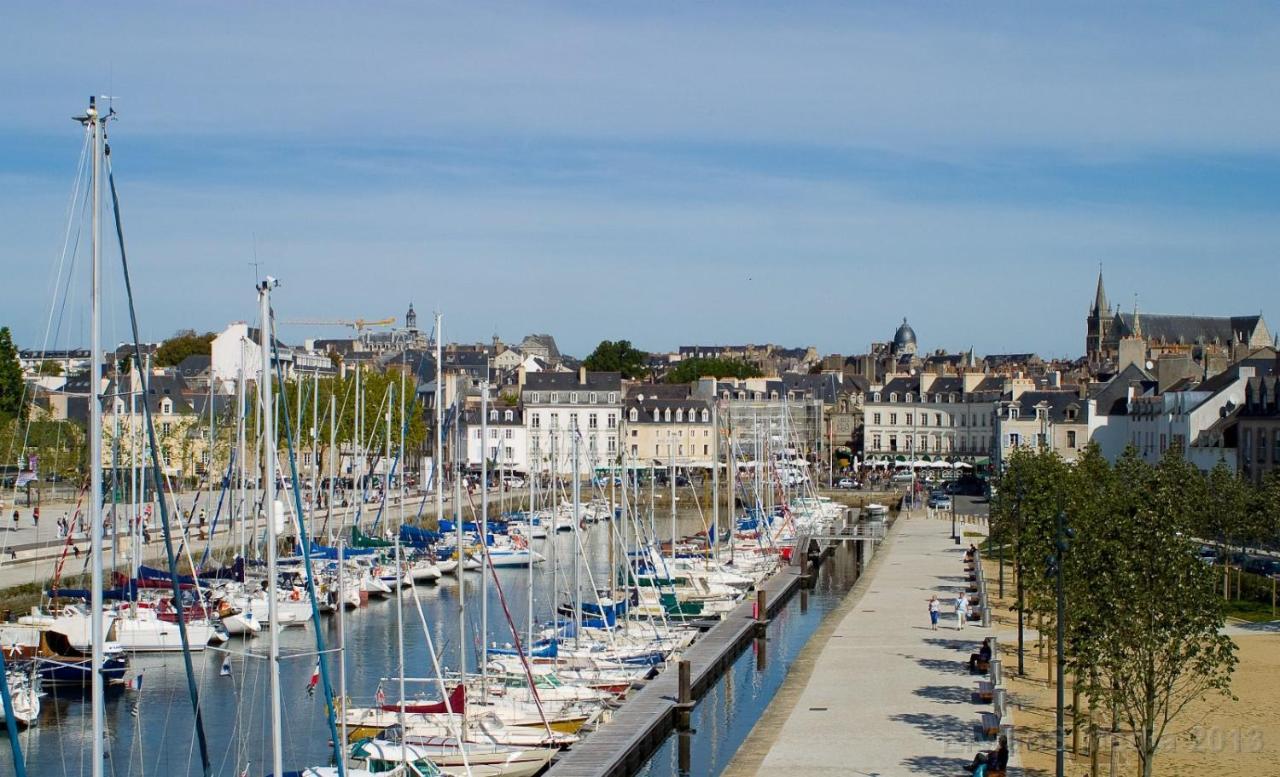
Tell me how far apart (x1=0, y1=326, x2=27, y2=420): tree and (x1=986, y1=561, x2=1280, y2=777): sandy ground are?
76290 millimetres

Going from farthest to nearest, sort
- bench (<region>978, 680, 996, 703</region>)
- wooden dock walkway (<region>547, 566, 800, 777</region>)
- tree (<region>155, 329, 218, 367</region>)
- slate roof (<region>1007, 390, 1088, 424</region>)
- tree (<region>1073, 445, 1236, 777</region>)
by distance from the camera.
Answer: tree (<region>155, 329, 218, 367</region>) < slate roof (<region>1007, 390, 1088, 424</region>) < bench (<region>978, 680, 996, 703</region>) < wooden dock walkway (<region>547, 566, 800, 777</region>) < tree (<region>1073, 445, 1236, 777</region>)

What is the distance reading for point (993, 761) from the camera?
82.0 feet


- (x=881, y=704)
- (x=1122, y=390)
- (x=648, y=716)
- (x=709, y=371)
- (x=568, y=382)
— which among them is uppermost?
(x=709, y=371)

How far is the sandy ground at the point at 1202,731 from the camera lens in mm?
26094

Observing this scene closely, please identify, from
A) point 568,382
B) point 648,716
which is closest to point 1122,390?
point 568,382

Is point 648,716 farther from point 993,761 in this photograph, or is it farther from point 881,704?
point 993,761

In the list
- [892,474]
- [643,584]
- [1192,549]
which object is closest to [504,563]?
[643,584]

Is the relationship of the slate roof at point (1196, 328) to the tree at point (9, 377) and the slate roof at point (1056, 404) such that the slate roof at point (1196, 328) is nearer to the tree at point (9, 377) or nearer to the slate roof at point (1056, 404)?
the slate roof at point (1056, 404)

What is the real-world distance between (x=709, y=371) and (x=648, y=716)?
118961mm

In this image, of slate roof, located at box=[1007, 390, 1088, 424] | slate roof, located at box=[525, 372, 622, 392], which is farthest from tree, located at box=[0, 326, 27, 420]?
slate roof, located at box=[1007, 390, 1088, 424]

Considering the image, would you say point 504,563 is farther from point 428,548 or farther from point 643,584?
point 643,584

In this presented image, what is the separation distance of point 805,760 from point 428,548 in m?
35.2

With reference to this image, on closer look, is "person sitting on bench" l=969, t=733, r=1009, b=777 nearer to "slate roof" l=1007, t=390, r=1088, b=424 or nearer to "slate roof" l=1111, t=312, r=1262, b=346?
"slate roof" l=1007, t=390, r=1088, b=424

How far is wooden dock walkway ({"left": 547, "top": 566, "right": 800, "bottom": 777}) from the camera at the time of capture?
2762 centimetres
